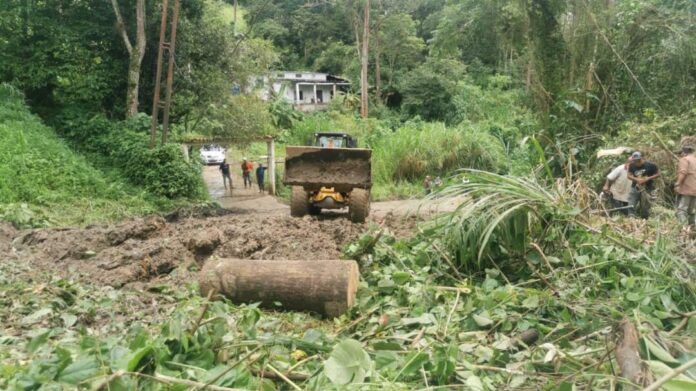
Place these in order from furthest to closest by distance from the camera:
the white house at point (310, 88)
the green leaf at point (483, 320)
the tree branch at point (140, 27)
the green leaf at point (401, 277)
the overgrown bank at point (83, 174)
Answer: the white house at point (310, 88)
the tree branch at point (140, 27)
the overgrown bank at point (83, 174)
the green leaf at point (401, 277)
the green leaf at point (483, 320)

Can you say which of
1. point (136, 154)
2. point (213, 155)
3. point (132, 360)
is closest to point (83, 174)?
point (136, 154)

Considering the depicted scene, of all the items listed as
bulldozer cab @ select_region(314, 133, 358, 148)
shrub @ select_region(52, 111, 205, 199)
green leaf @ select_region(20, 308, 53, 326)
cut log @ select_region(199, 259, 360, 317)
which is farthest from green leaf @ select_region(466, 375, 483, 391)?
shrub @ select_region(52, 111, 205, 199)

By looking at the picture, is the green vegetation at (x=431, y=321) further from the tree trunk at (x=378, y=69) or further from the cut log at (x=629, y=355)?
the tree trunk at (x=378, y=69)

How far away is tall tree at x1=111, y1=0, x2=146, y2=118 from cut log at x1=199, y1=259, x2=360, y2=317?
1406 cm

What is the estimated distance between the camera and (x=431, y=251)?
18.5ft

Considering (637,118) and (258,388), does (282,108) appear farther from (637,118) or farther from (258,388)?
(258,388)

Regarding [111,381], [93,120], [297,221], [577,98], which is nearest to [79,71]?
[93,120]

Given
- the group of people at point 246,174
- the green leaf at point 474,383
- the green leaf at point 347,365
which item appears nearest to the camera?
the green leaf at point 347,365

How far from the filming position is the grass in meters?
11.4

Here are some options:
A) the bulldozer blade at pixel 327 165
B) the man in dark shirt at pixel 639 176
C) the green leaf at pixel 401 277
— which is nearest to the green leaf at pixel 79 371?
the green leaf at pixel 401 277

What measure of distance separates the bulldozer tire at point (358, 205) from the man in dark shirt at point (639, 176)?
4.10 metres

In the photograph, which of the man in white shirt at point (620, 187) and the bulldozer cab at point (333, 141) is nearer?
the man in white shirt at point (620, 187)

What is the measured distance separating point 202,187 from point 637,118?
1139 cm

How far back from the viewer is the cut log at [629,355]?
7.51ft
